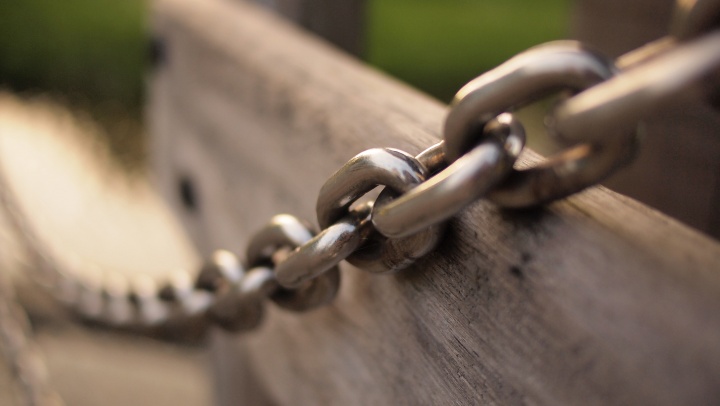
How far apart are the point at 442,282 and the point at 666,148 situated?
1.64ft

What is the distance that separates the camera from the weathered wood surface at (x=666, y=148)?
2.22 ft

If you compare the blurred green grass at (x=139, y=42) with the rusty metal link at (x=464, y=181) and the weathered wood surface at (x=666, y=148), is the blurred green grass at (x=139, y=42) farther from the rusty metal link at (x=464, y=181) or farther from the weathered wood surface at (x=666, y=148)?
the rusty metal link at (x=464, y=181)

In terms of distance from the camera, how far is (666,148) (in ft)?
2.39

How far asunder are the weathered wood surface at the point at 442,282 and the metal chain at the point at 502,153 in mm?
23

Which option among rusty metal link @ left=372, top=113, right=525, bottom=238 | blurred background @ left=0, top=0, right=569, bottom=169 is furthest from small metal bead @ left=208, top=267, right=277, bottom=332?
blurred background @ left=0, top=0, right=569, bottom=169

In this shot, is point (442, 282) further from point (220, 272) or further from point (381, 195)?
point (220, 272)

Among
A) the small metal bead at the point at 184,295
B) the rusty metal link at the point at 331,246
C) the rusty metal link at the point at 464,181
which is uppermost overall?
the rusty metal link at the point at 464,181

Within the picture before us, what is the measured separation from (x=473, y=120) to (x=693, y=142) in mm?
526

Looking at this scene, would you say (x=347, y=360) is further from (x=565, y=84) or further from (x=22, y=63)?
(x=22, y=63)

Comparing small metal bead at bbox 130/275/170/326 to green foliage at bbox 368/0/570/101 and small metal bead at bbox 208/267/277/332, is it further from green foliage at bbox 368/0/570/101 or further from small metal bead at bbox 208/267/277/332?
green foliage at bbox 368/0/570/101

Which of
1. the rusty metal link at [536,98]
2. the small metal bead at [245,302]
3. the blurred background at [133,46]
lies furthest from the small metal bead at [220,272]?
the blurred background at [133,46]

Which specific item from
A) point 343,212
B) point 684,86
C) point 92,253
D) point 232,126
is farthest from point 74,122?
point 684,86

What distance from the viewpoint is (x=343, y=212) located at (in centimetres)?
33

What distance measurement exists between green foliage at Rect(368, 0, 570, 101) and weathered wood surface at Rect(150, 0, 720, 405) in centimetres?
154
